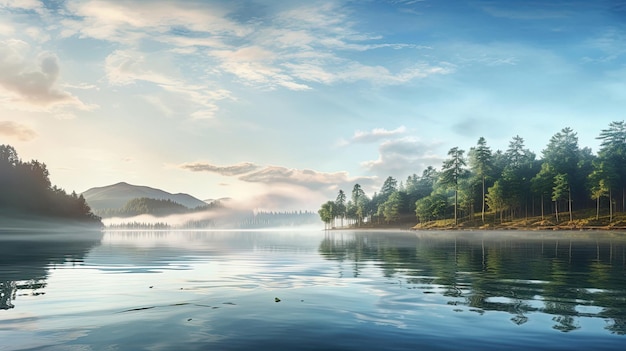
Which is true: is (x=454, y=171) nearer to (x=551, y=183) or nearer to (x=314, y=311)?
(x=551, y=183)

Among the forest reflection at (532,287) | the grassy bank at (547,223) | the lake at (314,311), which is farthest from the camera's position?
the grassy bank at (547,223)

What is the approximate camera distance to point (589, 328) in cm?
1270

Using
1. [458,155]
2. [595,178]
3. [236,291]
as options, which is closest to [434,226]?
[458,155]

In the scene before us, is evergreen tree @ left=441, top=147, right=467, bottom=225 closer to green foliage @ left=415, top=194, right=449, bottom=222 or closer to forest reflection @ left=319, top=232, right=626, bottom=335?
green foliage @ left=415, top=194, right=449, bottom=222

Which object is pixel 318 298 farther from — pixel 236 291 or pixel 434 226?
pixel 434 226

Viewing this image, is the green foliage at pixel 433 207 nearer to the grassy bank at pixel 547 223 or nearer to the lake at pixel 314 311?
the grassy bank at pixel 547 223

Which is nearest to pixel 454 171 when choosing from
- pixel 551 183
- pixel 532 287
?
pixel 551 183

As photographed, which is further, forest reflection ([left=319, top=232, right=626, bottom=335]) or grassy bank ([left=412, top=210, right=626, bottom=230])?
grassy bank ([left=412, top=210, right=626, bottom=230])

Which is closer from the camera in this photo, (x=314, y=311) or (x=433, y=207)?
(x=314, y=311)

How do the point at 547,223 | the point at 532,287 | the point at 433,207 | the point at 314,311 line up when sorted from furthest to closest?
the point at 433,207, the point at 547,223, the point at 532,287, the point at 314,311

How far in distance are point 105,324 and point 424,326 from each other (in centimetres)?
856

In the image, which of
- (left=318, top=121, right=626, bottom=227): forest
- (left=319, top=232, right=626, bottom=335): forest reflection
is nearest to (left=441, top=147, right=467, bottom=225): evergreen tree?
(left=318, top=121, right=626, bottom=227): forest

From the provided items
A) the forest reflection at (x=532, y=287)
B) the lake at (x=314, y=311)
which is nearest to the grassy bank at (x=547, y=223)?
the forest reflection at (x=532, y=287)

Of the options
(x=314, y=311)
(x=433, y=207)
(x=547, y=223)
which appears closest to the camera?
(x=314, y=311)
